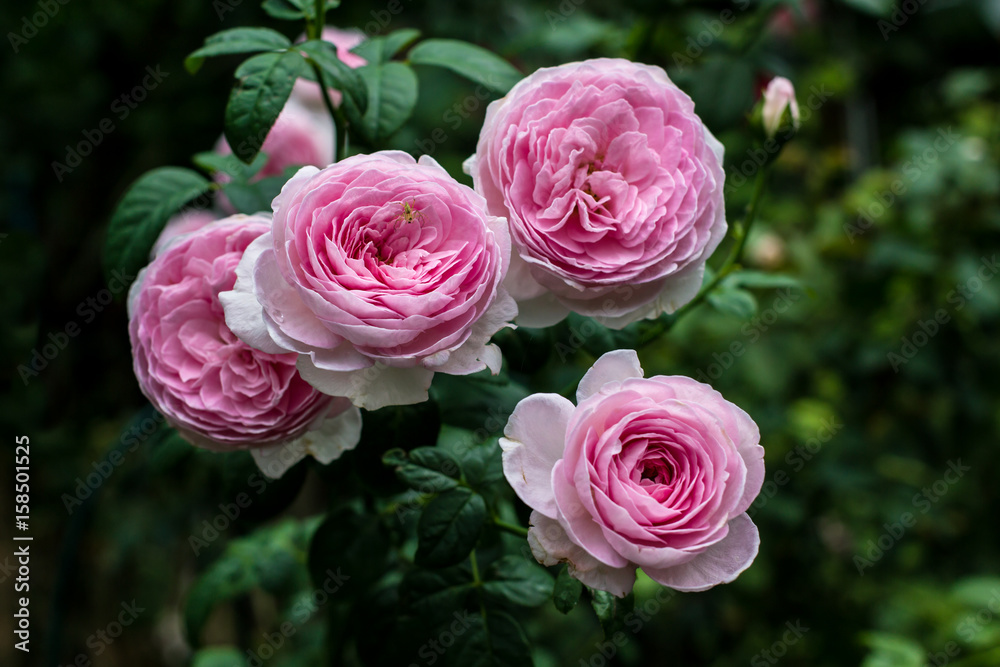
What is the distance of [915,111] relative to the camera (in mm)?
3111

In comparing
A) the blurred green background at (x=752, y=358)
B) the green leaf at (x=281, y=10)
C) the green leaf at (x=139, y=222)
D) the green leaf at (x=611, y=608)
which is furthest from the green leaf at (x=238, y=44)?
the blurred green background at (x=752, y=358)

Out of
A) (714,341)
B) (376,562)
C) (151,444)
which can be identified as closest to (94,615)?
(151,444)

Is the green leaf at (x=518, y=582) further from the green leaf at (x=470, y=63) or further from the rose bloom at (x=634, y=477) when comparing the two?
the green leaf at (x=470, y=63)

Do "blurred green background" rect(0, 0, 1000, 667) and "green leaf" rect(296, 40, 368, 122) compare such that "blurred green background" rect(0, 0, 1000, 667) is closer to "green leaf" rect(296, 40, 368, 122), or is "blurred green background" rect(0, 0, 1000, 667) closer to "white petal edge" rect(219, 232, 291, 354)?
"green leaf" rect(296, 40, 368, 122)

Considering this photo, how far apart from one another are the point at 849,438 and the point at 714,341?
1.34 ft

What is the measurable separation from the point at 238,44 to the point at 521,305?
37 centimetres

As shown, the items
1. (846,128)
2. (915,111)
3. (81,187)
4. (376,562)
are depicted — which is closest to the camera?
(376,562)

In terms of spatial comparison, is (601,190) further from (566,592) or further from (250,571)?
(250,571)

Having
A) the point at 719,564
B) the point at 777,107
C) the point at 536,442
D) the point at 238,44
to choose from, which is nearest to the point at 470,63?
the point at 238,44

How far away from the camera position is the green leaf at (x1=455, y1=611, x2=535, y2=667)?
27.1 inches

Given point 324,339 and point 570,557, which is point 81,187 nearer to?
point 324,339

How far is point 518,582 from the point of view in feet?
2.41

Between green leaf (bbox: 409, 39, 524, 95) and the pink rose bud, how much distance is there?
0.28 metres

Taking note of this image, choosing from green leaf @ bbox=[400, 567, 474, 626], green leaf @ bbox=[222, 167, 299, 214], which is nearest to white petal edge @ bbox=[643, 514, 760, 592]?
green leaf @ bbox=[400, 567, 474, 626]
